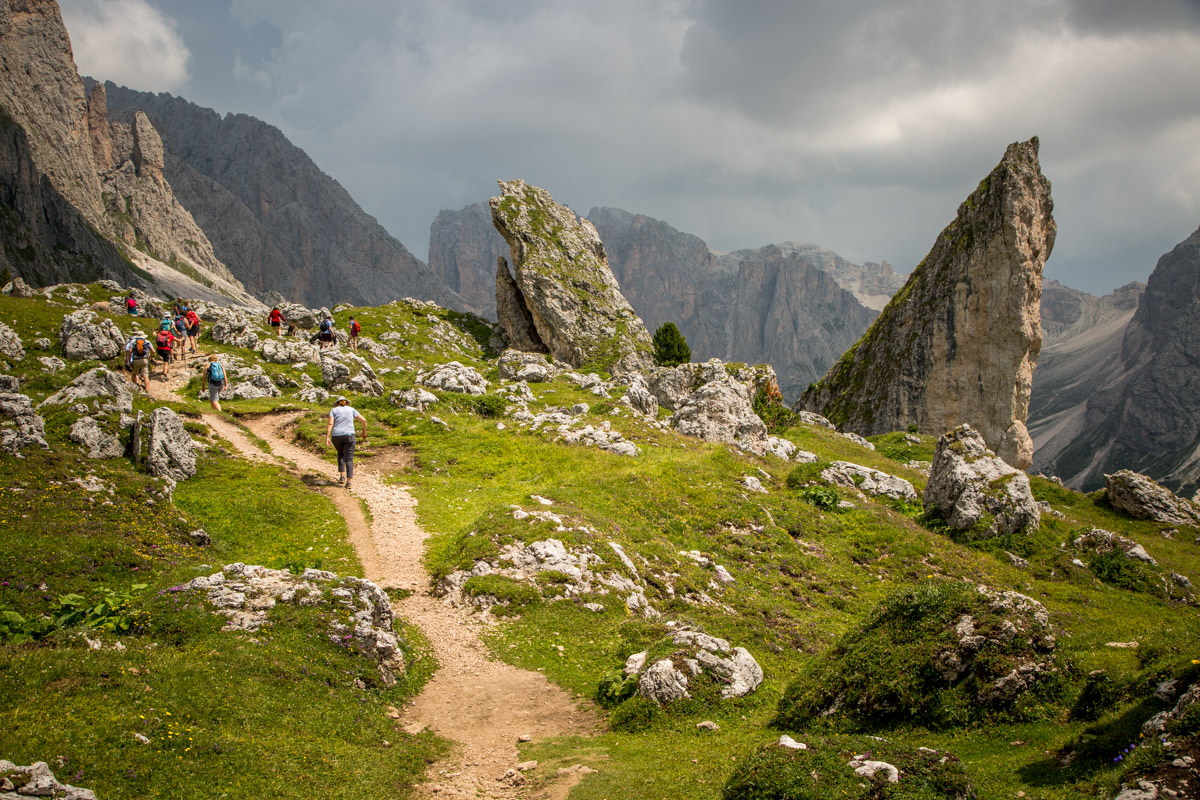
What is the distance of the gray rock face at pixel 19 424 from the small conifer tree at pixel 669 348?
54.9 metres

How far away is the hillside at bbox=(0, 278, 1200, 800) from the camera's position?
26.5 ft

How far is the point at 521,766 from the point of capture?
10188 mm

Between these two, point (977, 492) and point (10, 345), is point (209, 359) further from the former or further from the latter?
point (977, 492)

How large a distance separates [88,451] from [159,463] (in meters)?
1.87

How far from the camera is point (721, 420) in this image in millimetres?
38406

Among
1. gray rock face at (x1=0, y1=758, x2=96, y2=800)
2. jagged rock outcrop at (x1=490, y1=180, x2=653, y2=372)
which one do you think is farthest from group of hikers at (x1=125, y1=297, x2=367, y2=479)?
jagged rock outcrop at (x1=490, y1=180, x2=653, y2=372)

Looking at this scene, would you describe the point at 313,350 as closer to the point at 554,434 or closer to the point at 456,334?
the point at 554,434

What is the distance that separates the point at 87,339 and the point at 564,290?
4300 cm

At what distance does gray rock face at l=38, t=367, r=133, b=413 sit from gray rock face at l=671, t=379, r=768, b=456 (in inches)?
1097

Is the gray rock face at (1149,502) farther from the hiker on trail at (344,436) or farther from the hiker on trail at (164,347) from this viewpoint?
the hiker on trail at (164,347)

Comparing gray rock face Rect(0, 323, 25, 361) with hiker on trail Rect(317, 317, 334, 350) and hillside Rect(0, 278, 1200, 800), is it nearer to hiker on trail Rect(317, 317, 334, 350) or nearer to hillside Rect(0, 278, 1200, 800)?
hillside Rect(0, 278, 1200, 800)

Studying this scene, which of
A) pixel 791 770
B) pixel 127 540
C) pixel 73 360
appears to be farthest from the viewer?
pixel 73 360

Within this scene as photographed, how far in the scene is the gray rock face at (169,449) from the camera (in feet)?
62.9

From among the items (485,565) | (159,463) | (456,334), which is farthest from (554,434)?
(456,334)
